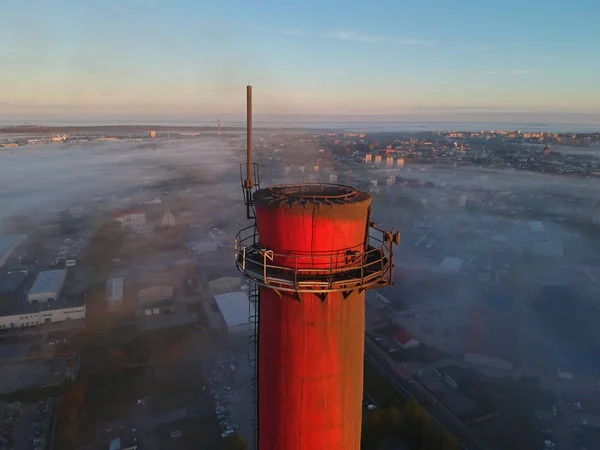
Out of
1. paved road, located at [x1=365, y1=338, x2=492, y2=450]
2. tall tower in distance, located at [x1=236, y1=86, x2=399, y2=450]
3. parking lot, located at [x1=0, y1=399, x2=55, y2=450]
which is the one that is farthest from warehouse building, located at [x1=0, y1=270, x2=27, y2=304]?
tall tower in distance, located at [x1=236, y1=86, x2=399, y2=450]

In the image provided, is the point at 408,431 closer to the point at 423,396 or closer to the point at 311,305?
the point at 423,396

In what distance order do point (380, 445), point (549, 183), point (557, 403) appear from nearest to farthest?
1. point (380, 445)
2. point (557, 403)
3. point (549, 183)

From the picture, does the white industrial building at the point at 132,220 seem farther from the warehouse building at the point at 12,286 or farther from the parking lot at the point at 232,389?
the parking lot at the point at 232,389

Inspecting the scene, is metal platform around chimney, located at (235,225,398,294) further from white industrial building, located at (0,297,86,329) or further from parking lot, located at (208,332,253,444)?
white industrial building, located at (0,297,86,329)

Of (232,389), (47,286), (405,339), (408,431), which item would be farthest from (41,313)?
(408,431)

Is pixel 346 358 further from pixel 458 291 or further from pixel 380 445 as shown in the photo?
pixel 458 291

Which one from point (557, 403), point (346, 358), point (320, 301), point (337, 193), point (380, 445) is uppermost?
point (337, 193)

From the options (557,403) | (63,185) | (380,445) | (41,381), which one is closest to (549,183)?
(557,403)
